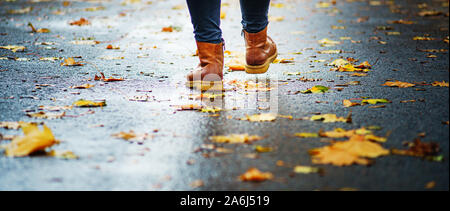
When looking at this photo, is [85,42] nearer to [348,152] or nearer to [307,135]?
[307,135]

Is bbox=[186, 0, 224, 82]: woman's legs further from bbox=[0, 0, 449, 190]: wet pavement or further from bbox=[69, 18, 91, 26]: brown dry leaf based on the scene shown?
bbox=[69, 18, 91, 26]: brown dry leaf

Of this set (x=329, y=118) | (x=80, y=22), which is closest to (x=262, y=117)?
(x=329, y=118)

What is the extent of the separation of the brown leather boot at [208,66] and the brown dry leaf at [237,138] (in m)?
1.00

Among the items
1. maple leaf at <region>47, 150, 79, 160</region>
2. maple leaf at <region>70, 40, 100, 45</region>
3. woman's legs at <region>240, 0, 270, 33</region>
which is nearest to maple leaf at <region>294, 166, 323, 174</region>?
maple leaf at <region>47, 150, 79, 160</region>

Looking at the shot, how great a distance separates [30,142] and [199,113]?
0.83 m

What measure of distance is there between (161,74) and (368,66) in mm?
1498

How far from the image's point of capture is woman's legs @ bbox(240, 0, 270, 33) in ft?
9.66

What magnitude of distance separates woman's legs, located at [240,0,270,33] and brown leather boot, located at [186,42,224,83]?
254 mm

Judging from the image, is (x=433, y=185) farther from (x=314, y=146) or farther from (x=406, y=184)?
(x=314, y=146)

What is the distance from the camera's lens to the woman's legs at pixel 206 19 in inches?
110

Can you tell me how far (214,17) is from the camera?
9.34ft

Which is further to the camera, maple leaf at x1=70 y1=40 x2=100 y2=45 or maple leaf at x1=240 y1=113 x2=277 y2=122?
maple leaf at x1=70 y1=40 x2=100 y2=45

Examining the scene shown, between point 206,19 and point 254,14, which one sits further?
point 254,14
